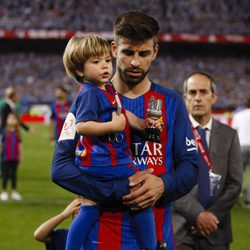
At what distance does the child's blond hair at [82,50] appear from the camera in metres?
3.18

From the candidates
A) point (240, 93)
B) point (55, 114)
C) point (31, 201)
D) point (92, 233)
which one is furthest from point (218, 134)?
point (240, 93)

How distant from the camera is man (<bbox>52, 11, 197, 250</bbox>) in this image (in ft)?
10.1

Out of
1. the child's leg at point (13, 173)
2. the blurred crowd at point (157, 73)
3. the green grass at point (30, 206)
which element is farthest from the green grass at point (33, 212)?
the blurred crowd at point (157, 73)

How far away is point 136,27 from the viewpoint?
3166mm

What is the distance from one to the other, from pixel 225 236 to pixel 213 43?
4110 centimetres

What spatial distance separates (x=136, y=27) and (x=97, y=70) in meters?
0.26

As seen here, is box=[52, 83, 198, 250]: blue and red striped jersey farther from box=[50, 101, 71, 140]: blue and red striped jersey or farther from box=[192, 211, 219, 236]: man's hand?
box=[50, 101, 71, 140]: blue and red striped jersey

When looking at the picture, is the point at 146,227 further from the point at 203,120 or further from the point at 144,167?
the point at 203,120

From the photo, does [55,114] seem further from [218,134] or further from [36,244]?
[218,134]

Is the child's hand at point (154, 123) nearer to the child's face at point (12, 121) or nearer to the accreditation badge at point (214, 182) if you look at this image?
the accreditation badge at point (214, 182)

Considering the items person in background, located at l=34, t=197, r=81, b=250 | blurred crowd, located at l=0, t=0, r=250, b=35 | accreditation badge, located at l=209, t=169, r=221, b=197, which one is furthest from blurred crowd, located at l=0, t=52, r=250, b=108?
person in background, located at l=34, t=197, r=81, b=250

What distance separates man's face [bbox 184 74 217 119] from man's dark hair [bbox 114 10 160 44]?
5.71 feet

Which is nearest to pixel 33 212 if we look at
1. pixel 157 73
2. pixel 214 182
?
pixel 214 182

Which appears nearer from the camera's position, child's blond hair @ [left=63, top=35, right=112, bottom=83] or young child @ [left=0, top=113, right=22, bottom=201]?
child's blond hair @ [left=63, top=35, right=112, bottom=83]
